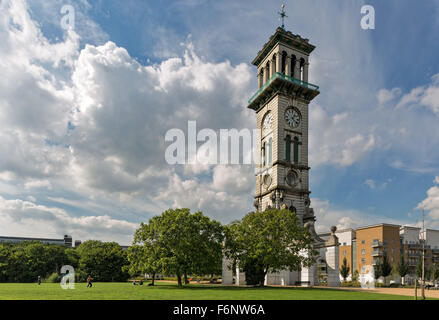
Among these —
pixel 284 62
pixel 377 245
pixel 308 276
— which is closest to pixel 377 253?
pixel 377 245

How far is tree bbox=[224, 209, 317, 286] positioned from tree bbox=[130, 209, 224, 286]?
4000 millimetres

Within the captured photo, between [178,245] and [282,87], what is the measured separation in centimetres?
4005

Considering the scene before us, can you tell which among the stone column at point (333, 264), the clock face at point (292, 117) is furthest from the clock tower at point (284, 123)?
the stone column at point (333, 264)

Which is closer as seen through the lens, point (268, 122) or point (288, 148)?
point (288, 148)

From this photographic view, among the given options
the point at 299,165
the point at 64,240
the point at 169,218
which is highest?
the point at 299,165

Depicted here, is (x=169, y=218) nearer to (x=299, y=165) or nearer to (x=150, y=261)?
(x=150, y=261)

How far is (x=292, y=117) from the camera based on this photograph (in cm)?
6950

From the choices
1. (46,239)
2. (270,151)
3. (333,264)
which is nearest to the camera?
(333,264)

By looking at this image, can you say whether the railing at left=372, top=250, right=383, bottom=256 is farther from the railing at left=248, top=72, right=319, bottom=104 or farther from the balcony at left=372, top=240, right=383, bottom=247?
the railing at left=248, top=72, right=319, bottom=104

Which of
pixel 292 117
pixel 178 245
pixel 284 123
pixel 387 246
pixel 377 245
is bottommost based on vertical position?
pixel 387 246

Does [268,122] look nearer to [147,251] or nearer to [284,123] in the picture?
[284,123]
